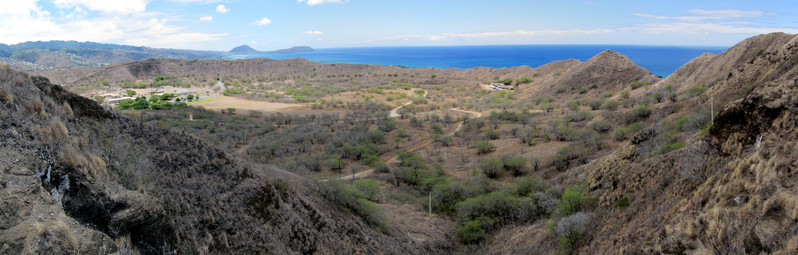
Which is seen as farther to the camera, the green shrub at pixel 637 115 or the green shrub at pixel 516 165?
the green shrub at pixel 637 115

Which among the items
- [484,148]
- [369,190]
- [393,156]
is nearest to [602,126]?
[484,148]

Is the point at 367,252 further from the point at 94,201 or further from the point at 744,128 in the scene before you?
the point at 744,128

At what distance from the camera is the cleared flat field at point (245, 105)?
5381 cm

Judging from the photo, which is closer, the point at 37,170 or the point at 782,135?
the point at 37,170

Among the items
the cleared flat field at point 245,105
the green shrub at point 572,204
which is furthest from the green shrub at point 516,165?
the cleared flat field at point 245,105

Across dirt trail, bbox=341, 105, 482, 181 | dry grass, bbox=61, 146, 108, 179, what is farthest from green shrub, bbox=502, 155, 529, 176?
dry grass, bbox=61, 146, 108, 179

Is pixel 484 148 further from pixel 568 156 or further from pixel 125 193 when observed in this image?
pixel 125 193

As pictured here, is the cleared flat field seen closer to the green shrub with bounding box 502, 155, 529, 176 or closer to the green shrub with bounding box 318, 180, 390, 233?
the green shrub with bounding box 502, 155, 529, 176

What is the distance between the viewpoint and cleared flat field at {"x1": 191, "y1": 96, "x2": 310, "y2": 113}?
177 ft

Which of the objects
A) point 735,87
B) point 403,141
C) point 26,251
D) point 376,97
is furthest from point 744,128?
point 376,97

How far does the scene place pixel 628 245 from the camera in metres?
8.07

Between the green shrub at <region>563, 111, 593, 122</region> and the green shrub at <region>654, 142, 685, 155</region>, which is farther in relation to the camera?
the green shrub at <region>563, 111, 593, 122</region>

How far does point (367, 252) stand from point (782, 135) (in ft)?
33.3

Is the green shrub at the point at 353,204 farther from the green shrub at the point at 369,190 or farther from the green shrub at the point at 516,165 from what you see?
the green shrub at the point at 516,165
